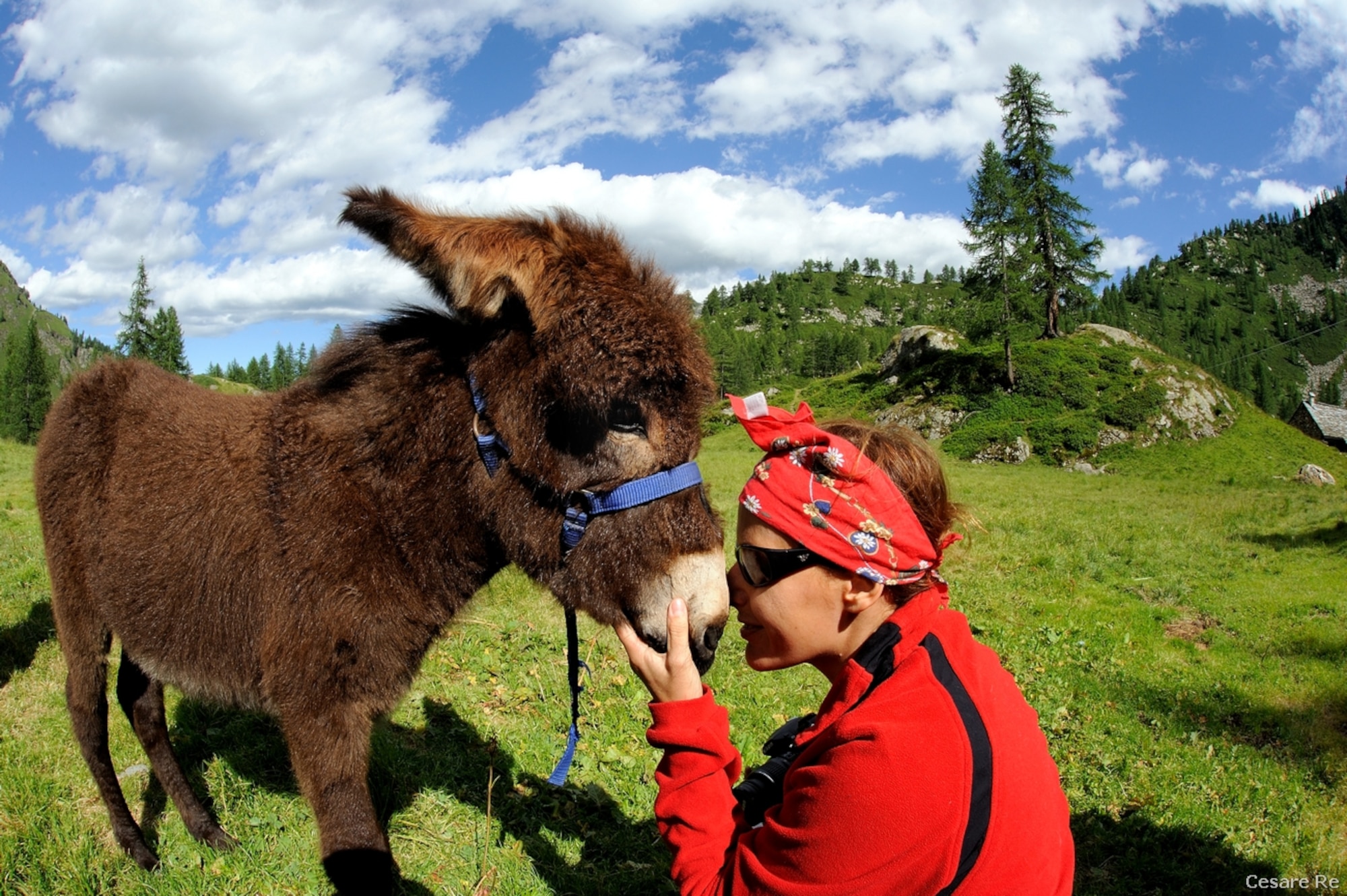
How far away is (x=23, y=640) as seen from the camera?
6828mm

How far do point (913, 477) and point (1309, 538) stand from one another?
17.5 meters

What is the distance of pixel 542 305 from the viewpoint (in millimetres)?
2371

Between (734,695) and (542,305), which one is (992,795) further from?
(734,695)

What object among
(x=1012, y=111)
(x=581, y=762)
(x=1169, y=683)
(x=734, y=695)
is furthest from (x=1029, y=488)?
(x=1012, y=111)

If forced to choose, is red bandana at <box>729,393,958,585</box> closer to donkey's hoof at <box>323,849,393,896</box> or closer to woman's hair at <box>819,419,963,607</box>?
woman's hair at <box>819,419,963,607</box>

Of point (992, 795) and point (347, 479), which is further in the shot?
point (347, 479)

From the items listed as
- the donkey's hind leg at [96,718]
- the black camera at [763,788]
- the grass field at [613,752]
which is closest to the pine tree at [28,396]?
the grass field at [613,752]

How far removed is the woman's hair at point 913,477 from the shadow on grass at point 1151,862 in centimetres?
329

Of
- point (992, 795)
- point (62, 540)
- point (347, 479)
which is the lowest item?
point (992, 795)

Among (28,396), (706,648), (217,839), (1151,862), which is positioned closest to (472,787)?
(217,839)

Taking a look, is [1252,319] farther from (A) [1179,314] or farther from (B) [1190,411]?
(B) [1190,411]

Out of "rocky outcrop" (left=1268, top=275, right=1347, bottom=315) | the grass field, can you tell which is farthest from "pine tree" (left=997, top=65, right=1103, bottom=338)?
"rocky outcrop" (left=1268, top=275, right=1347, bottom=315)

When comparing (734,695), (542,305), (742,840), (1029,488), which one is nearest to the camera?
(742,840)

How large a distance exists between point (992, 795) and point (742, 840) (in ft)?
2.37
